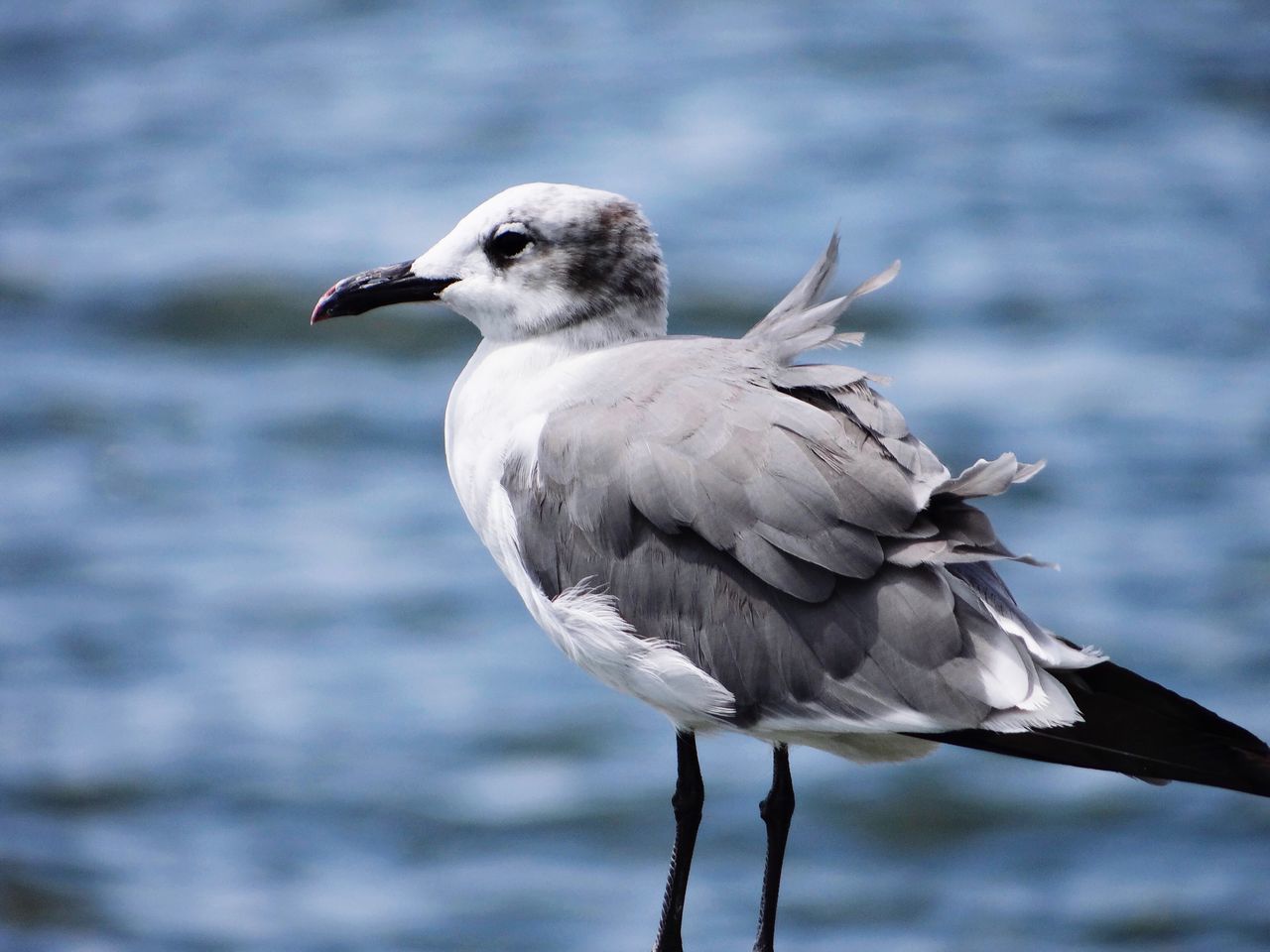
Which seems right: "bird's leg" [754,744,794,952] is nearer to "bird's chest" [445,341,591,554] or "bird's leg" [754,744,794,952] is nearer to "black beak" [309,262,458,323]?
"bird's chest" [445,341,591,554]

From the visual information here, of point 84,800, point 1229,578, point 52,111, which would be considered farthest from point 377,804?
point 52,111

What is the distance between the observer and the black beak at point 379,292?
4789mm

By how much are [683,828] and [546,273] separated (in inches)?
59.0

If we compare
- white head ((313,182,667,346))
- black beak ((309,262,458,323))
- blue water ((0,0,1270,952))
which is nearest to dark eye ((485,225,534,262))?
white head ((313,182,667,346))

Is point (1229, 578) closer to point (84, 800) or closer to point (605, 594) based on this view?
point (84, 800)

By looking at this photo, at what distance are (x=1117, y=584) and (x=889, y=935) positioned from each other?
3.30m

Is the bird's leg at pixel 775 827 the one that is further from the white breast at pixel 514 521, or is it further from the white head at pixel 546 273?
the white head at pixel 546 273

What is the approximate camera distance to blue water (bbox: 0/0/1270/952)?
1072 cm

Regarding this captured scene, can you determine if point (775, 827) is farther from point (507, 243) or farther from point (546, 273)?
point (507, 243)

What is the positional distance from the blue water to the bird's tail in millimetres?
6115

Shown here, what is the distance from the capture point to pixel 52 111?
19016 millimetres

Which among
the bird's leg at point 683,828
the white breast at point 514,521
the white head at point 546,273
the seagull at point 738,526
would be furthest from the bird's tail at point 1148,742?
the white head at point 546,273

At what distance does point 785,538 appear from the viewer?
167 inches

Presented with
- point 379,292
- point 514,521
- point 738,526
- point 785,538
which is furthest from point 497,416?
point 785,538
